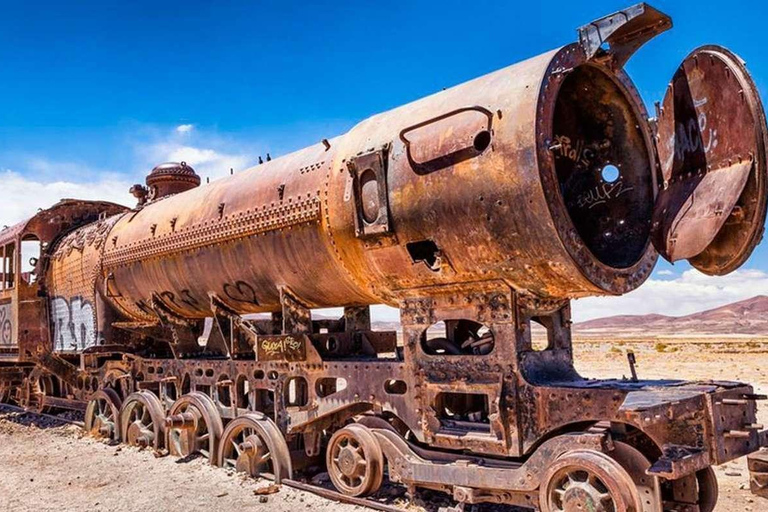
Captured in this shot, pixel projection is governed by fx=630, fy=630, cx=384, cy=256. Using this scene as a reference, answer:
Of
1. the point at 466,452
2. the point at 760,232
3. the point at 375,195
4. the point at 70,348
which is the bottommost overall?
the point at 466,452

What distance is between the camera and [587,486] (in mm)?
4219

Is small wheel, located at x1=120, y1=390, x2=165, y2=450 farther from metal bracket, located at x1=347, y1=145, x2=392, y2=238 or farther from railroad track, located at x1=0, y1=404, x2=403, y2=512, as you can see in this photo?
metal bracket, located at x1=347, y1=145, x2=392, y2=238

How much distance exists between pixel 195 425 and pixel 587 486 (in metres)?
5.19

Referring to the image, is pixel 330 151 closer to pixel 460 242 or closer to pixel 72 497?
pixel 460 242

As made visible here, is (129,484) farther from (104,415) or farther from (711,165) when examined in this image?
(711,165)

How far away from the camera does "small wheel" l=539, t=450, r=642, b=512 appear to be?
4.07m

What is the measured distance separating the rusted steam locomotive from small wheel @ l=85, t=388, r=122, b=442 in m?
2.17

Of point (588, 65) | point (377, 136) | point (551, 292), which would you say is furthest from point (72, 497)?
point (588, 65)

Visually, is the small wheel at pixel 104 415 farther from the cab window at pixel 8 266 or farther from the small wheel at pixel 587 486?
the small wheel at pixel 587 486

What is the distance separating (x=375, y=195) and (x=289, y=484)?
3144 mm

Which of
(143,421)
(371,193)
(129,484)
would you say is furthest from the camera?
(143,421)

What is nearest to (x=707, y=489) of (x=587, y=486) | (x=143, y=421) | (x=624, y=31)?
(x=587, y=486)

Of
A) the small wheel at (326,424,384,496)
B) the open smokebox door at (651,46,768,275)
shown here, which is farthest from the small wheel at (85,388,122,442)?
the open smokebox door at (651,46,768,275)

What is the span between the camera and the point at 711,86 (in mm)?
4496
